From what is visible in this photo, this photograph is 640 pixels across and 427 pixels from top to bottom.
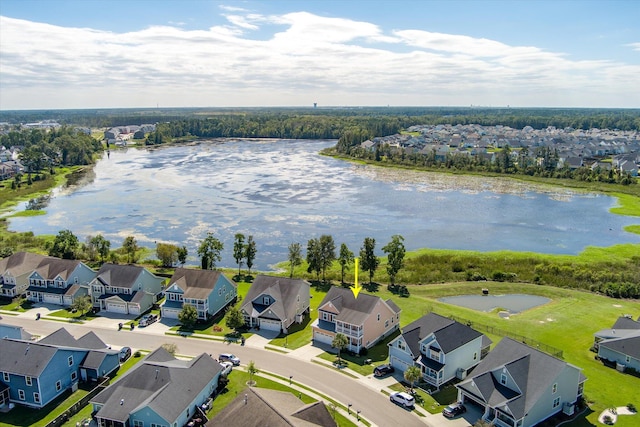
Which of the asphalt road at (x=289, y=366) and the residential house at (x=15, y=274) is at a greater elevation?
the residential house at (x=15, y=274)

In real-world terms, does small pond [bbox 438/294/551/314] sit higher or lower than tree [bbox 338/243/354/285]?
lower

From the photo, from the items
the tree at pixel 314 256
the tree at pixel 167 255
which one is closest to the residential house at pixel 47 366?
the tree at pixel 167 255

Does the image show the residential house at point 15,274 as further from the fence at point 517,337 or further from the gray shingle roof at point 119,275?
the fence at point 517,337

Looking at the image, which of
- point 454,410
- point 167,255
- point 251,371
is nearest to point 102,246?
point 167,255

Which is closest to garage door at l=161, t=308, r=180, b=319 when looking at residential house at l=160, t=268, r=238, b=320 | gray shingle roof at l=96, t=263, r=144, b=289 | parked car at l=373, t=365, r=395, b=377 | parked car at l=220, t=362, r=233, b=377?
residential house at l=160, t=268, r=238, b=320

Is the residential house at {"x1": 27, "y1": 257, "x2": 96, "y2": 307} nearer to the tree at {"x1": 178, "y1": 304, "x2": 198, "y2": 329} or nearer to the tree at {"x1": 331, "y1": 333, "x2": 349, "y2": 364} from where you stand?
the tree at {"x1": 178, "y1": 304, "x2": 198, "y2": 329}

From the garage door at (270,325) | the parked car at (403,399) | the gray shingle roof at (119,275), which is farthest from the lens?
the gray shingle roof at (119,275)

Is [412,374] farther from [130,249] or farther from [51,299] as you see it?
[130,249]
